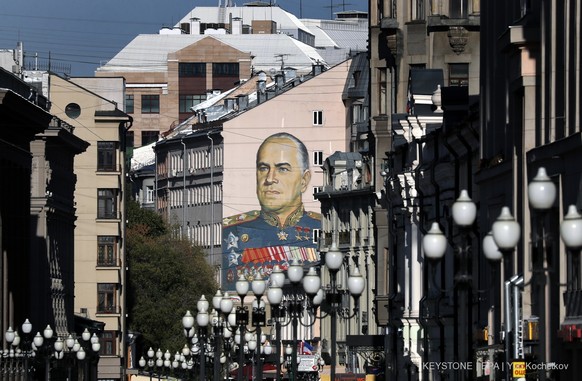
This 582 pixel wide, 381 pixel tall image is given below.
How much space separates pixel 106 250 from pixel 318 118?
3632cm

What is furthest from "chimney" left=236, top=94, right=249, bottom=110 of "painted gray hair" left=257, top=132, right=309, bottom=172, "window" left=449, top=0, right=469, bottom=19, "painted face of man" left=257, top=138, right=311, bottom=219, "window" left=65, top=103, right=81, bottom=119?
"window" left=449, top=0, right=469, bottom=19

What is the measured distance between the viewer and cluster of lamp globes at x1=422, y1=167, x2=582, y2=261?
28.0 metres

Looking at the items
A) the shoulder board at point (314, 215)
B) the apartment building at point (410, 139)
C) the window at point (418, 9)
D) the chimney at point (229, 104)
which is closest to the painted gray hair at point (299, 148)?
the shoulder board at point (314, 215)

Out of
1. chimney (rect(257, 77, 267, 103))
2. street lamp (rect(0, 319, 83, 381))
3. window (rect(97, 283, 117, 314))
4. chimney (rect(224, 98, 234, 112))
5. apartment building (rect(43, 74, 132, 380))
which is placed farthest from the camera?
chimney (rect(224, 98, 234, 112))

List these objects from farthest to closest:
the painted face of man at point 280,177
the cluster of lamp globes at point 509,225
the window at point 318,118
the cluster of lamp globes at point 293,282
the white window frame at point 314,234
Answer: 1. the painted face of man at point 280,177
2. the white window frame at point 314,234
3. the window at point 318,118
4. the cluster of lamp globes at point 293,282
5. the cluster of lamp globes at point 509,225

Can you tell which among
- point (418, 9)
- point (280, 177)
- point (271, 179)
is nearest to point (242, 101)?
point (271, 179)

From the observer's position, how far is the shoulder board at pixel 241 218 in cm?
17875

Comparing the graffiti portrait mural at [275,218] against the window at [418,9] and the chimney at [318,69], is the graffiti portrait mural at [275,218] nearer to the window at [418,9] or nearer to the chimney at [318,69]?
the chimney at [318,69]

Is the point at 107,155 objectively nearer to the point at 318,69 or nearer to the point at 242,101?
the point at 318,69

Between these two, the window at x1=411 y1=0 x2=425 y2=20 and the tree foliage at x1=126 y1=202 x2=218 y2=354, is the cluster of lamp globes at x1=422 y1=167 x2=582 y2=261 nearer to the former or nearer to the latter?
the window at x1=411 y1=0 x2=425 y2=20

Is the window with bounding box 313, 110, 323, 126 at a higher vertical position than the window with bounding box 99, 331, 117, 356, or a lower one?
higher

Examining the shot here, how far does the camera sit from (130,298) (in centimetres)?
15012

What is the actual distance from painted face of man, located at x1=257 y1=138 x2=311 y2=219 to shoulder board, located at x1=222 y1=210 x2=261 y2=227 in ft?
2.90

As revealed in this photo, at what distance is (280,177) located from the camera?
178 m
